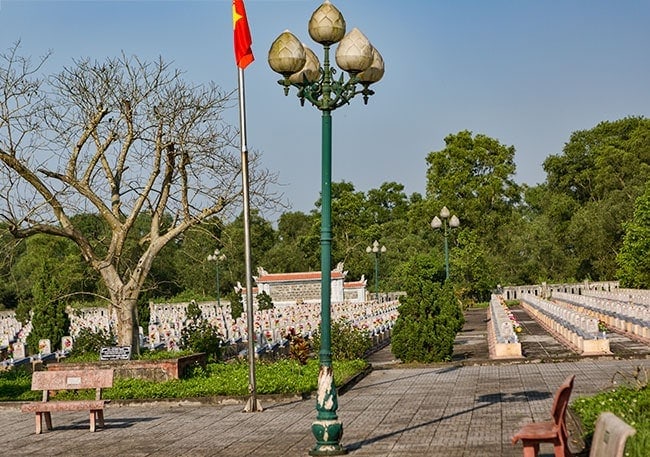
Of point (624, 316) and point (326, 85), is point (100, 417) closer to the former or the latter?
point (326, 85)

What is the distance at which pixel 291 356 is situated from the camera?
24234 millimetres

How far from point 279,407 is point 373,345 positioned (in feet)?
49.5

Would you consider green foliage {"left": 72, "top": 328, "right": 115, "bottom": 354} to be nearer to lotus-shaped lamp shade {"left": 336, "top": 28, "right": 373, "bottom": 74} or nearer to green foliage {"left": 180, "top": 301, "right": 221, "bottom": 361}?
green foliage {"left": 180, "top": 301, "right": 221, "bottom": 361}

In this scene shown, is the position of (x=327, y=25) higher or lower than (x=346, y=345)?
higher

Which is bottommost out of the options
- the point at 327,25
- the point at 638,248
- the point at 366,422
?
the point at 366,422

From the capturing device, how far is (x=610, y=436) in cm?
647

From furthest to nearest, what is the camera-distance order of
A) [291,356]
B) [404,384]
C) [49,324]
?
[49,324]
[291,356]
[404,384]

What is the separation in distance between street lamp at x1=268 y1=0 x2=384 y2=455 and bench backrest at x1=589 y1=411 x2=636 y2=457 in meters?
4.96

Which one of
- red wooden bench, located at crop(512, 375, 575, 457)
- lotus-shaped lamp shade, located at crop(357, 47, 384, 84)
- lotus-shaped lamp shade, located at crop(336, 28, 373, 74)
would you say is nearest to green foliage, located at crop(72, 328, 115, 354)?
lotus-shaped lamp shade, located at crop(357, 47, 384, 84)

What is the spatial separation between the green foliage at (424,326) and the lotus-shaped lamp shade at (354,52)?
12.4 meters

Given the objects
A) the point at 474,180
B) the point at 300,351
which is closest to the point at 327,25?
the point at 300,351

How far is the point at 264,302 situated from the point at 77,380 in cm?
4502

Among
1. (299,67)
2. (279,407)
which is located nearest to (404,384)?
(279,407)

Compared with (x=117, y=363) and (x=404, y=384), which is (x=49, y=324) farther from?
(x=404, y=384)
